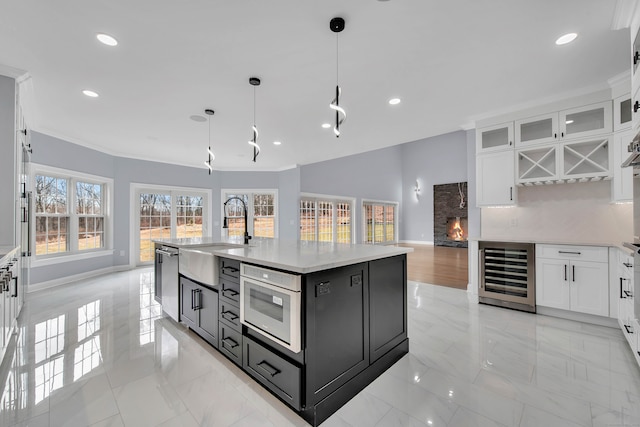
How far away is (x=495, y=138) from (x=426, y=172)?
7.40m

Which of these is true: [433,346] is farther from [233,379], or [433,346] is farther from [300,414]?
[233,379]

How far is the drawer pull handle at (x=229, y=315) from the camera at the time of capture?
2.09 meters

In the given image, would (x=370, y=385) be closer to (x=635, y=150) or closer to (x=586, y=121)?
(x=635, y=150)

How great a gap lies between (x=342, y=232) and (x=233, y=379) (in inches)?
281

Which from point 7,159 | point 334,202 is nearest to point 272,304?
point 7,159

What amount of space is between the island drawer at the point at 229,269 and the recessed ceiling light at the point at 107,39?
1.97 m

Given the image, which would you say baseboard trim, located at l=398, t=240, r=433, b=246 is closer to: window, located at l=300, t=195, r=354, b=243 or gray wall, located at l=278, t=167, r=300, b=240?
window, located at l=300, t=195, r=354, b=243

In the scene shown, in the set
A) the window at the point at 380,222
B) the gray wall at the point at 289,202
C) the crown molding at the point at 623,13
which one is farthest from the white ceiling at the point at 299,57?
the window at the point at 380,222

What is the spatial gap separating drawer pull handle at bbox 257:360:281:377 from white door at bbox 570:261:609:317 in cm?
331

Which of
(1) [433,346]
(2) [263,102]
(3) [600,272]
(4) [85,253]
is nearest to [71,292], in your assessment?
(4) [85,253]

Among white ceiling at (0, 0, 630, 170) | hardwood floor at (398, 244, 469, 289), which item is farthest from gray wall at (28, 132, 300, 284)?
hardwood floor at (398, 244, 469, 289)

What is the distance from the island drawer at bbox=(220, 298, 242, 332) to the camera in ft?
6.75

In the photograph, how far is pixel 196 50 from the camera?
234cm

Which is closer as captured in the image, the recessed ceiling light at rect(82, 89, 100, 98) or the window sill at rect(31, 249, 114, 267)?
the recessed ceiling light at rect(82, 89, 100, 98)
